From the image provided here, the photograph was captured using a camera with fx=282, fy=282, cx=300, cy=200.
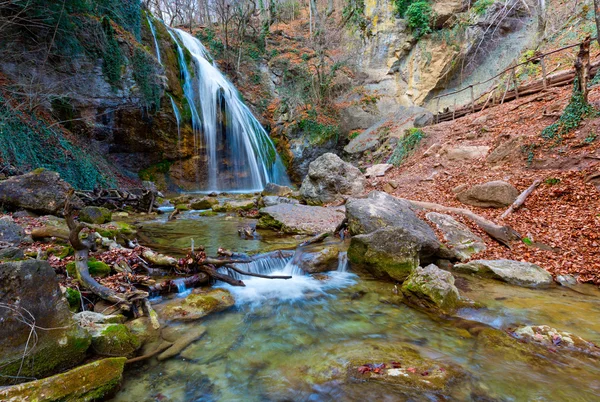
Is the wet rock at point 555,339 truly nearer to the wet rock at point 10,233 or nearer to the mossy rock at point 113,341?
the mossy rock at point 113,341

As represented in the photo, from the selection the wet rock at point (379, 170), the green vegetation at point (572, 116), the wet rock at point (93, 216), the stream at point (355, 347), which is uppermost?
the green vegetation at point (572, 116)

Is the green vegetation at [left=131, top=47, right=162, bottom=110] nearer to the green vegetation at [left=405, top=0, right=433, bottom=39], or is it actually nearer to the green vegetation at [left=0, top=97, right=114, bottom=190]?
the green vegetation at [left=0, top=97, right=114, bottom=190]

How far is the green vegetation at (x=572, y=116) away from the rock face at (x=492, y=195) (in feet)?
7.84

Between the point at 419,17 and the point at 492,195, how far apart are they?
17.9 metres

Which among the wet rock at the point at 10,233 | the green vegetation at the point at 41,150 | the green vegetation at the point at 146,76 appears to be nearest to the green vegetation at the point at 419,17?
the green vegetation at the point at 146,76

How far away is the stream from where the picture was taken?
7.68 feet

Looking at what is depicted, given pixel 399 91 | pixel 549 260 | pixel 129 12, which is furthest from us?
pixel 399 91

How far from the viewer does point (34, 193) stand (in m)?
6.33

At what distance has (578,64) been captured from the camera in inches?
270

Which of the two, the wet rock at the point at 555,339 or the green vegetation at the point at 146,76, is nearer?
the wet rock at the point at 555,339

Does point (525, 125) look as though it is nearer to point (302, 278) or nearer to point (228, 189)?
point (302, 278)

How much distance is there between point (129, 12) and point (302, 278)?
1450 centimetres

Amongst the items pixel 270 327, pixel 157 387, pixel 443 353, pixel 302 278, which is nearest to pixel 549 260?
pixel 443 353

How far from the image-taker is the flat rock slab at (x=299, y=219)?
723 centimetres
